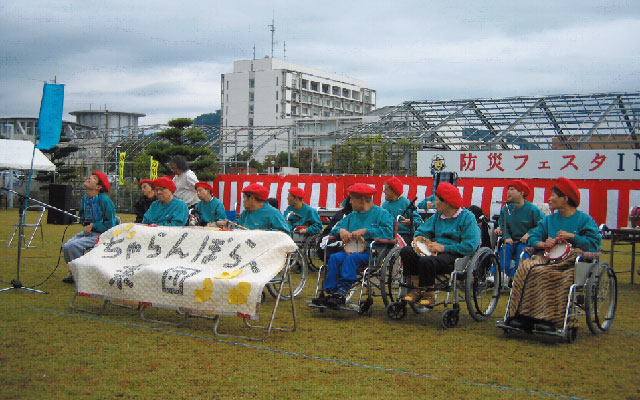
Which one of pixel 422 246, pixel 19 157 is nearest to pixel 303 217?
pixel 422 246

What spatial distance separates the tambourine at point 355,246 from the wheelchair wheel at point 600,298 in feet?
7.91

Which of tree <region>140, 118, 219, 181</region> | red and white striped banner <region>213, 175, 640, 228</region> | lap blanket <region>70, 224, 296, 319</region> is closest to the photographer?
lap blanket <region>70, 224, 296, 319</region>

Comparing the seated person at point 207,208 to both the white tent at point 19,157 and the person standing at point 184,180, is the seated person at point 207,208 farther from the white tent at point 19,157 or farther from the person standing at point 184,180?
the white tent at point 19,157

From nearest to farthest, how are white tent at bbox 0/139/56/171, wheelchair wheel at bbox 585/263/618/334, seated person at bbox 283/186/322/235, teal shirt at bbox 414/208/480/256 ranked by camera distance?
wheelchair wheel at bbox 585/263/618/334 < teal shirt at bbox 414/208/480/256 < seated person at bbox 283/186/322/235 < white tent at bbox 0/139/56/171

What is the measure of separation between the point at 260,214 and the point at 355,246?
136 centimetres

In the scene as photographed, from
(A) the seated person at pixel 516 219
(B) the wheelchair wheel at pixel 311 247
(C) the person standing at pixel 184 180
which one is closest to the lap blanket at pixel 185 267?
(C) the person standing at pixel 184 180

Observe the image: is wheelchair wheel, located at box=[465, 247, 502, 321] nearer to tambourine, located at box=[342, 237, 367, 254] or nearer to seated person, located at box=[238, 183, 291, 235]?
tambourine, located at box=[342, 237, 367, 254]

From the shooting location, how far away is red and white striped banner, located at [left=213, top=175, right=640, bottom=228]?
52.4ft

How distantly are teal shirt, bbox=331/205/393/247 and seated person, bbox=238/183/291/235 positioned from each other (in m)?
0.77

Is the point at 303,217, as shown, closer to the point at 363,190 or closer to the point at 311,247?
the point at 311,247

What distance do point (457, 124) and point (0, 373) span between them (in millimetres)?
26985

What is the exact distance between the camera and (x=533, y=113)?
2850 centimetres

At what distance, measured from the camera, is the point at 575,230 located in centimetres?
673

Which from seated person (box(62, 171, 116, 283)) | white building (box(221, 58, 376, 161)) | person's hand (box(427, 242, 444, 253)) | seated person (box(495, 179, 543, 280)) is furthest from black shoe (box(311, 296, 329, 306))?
white building (box(221, 58, 376, 161))
